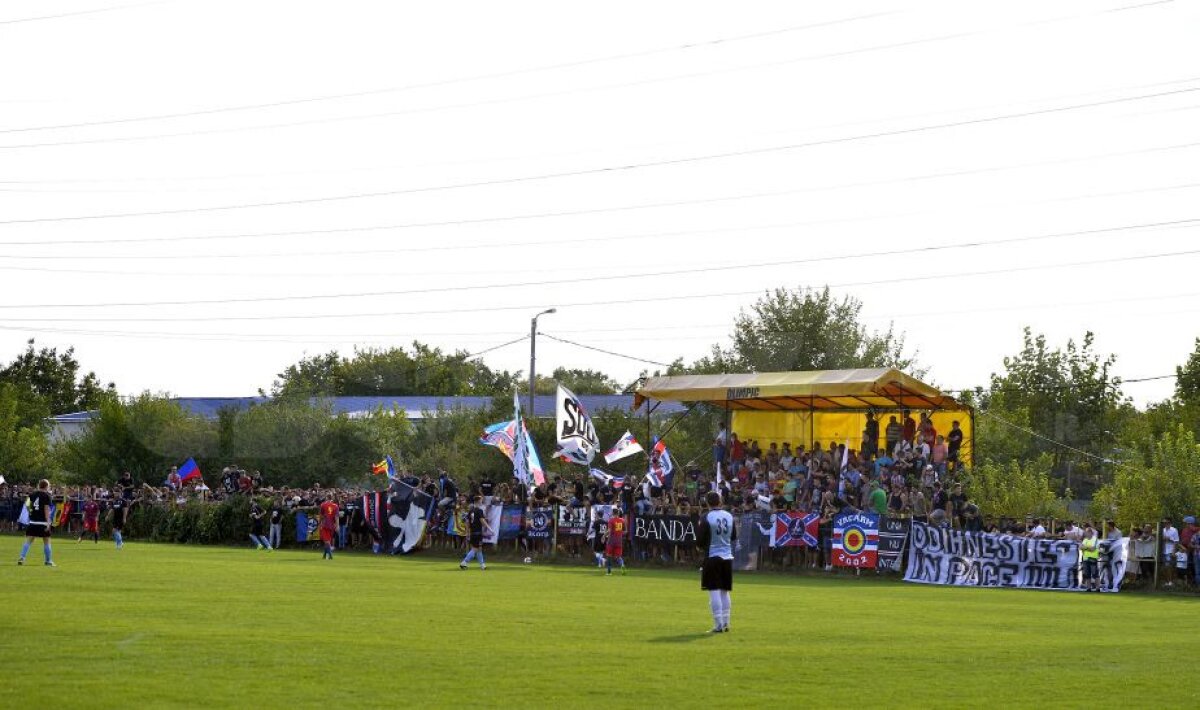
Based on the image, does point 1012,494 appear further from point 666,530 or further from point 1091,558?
point 666,530

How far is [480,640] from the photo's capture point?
16906 millimetres

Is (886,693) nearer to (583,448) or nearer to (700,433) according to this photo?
(583,448)

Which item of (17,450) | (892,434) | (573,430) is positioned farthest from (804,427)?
(17,450)

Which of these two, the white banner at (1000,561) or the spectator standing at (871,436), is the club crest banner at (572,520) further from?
the white banner at (1000,561)

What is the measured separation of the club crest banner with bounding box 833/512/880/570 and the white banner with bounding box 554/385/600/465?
30.6 feet

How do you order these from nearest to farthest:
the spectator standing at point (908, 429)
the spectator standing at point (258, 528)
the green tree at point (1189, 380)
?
the spectator standing at point (908, 429) < the spectator standing at point (258, 528) < the green tree at point (1189, 380)

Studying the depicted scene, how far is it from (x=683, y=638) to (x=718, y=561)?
146 cm

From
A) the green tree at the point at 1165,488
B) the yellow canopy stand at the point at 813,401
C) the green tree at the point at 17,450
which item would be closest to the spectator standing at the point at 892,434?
the yellow canopy stand at the point at 813,401

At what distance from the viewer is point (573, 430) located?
44.1 meters

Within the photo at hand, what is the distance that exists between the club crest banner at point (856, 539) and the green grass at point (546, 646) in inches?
321

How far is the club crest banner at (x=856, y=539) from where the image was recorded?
37.2m

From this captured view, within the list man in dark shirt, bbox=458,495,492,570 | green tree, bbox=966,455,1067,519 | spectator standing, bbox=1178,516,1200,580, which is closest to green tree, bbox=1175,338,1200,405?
green tree, bbox=966,455,1067,519

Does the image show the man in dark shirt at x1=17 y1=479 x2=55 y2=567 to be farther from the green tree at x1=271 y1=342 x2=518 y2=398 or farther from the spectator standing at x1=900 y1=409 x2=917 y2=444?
the green tree at x1=271 y1=342 x2=518 y2=398

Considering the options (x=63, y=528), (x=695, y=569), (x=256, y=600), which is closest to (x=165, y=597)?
(x=256, y=600)
